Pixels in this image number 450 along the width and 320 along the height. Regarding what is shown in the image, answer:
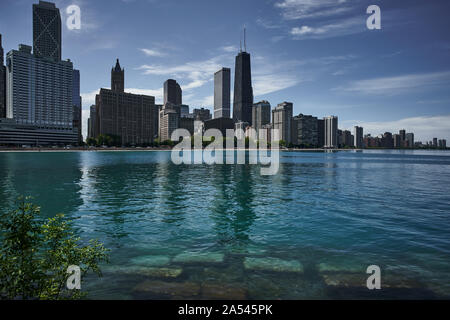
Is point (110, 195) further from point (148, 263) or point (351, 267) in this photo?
point (351, 267)

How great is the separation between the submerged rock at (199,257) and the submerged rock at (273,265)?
5.99 feet

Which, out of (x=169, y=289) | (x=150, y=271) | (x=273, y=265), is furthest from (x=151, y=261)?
(x=273, y=265)

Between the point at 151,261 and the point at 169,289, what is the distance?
4117 mm

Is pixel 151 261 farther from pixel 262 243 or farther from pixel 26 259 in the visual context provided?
pixel 262 243

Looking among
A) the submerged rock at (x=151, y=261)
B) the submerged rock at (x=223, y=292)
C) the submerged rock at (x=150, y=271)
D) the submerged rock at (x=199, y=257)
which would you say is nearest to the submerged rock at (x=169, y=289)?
the submerged rock at (x=223, y=292)

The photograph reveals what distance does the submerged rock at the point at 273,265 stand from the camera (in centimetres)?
1580

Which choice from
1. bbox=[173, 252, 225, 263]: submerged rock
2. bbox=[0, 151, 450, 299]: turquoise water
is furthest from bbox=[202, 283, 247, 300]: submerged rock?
bbox=[173, 252, 225, 263]: submerged rock

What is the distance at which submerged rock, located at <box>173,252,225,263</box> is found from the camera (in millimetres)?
16875

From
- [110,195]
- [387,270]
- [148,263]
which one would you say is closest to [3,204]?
[110,195]

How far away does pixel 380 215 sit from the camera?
29719 millimetres

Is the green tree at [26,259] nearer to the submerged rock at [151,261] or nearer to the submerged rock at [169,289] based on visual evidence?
the submerged rock at [169,289]

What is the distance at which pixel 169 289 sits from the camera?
1322 centimetres

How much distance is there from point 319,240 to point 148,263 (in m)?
13.1

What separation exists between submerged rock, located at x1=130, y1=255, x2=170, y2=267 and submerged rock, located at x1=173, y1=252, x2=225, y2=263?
0.69 m
